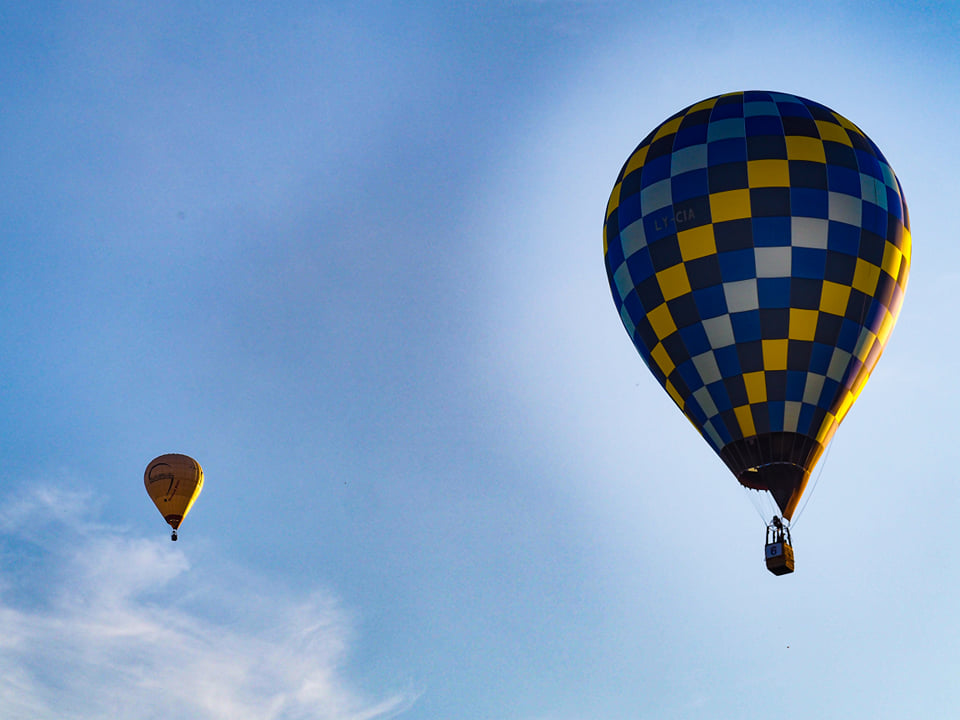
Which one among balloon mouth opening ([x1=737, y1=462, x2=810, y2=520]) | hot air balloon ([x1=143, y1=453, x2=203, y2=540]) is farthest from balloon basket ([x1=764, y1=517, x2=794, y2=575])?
Result: hot air balloon ([x1=143, y1=453, x2=203, y2=540])

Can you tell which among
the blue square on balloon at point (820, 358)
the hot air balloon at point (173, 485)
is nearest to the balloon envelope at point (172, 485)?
the hot air balloon at point (173, 485)

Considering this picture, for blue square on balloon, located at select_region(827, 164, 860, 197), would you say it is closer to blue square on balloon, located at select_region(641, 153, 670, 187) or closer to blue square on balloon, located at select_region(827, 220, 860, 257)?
blue square on balloon, located at select_region(827, 220, 860, 257)

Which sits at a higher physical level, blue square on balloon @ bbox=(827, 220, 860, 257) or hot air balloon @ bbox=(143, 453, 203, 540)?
hot air balloon @ bbox=(143, 453, 203, 540)

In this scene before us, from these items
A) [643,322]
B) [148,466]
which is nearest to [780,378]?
[643,322]

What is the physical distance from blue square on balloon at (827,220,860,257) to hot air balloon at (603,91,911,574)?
31 mm

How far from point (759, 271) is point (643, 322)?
120 inches

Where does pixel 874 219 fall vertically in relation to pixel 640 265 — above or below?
above

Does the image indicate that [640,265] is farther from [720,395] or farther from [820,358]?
[820,358]

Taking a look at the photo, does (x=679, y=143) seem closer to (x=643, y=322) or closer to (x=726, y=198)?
(x=726, y=198)

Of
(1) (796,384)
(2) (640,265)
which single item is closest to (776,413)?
(1) (796,384)

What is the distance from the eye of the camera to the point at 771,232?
30047mm

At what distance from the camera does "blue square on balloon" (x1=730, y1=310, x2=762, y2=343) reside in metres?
29.8

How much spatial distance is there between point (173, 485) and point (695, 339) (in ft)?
73.4

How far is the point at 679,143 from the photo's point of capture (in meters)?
31.7
